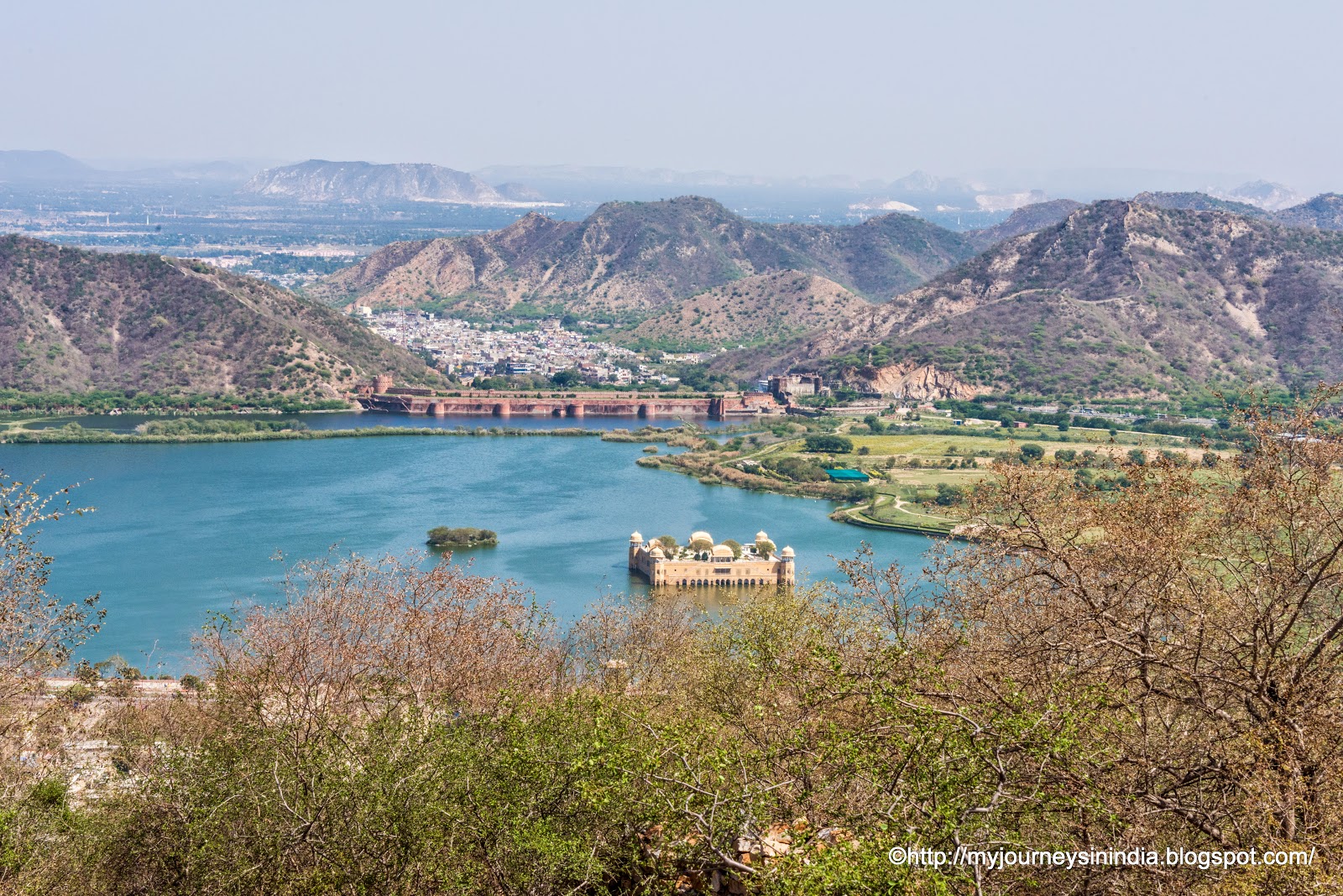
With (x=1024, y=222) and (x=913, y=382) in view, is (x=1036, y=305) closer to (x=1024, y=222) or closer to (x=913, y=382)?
(x=913, y=382)

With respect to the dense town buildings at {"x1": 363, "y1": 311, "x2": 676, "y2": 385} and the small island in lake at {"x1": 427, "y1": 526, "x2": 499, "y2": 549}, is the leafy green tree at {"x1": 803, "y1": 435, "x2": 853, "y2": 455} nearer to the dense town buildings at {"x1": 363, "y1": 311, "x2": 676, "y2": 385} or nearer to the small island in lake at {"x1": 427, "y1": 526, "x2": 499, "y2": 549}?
the small island in lake at {"x1": 427, "y1": 526, "x2": 499, "y2": 549}

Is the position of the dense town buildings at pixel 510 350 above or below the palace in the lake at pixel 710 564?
below

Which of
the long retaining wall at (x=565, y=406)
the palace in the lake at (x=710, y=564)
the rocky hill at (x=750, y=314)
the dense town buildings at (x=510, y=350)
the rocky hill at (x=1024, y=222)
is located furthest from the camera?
the rocky hill at (x=1024, y=222)

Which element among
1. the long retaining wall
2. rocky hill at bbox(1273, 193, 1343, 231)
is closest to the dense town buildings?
the long retaining wall

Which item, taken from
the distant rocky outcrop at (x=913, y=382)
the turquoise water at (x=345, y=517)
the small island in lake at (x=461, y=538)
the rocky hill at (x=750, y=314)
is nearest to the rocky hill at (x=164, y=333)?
the turquoise water at (x=345, y=517)

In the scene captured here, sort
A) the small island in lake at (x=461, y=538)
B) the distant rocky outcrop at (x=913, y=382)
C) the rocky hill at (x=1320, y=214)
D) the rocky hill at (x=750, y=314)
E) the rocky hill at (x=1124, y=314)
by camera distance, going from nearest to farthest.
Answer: the small island in lake at (x=461, y=538)
the distant rocky outcrop at (x=913, y=382)
the rocky hill at (x=1124, y=314)
the rocky hill at (x=750, y=314)
the rocky hill at (x=1320, y=214)

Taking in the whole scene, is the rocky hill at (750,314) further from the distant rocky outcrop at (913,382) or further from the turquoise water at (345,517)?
the turquoise water at (345,517)
